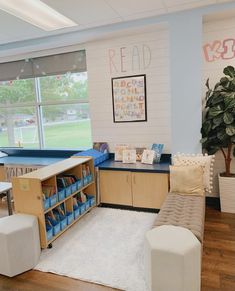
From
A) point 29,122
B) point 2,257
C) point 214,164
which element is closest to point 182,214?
point 214,164

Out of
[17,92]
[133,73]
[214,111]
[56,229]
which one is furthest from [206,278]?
[17,92]

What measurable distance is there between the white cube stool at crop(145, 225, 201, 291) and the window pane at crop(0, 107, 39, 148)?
3838 mm

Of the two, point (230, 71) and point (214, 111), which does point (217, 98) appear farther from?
point (230, 71)

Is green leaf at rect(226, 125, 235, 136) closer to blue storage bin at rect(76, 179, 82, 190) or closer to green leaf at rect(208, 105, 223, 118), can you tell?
green leaf at rect(208, 105, 223, 118)

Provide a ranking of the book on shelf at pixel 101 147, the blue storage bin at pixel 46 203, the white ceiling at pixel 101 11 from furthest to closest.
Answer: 1. the book on shelf at pixel 101 147
2. the white ceiling at pixel 101 11
3. the blue storage bin at pixel 46 203

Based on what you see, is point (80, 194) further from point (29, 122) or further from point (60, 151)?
point (29, 122)

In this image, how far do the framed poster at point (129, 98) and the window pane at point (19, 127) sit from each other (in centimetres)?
190

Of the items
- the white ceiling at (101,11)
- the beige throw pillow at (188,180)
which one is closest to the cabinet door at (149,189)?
the beige throw pillow at (188,180)

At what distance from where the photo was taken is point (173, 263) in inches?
69.9

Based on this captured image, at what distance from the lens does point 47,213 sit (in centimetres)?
284

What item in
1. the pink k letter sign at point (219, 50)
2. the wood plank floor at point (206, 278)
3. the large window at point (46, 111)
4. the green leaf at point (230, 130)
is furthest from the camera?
the large window at point (46, 111)

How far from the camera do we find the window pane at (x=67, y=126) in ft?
14.9

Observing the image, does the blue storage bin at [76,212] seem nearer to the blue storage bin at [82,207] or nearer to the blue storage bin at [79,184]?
the blue storage bin at [82,207]

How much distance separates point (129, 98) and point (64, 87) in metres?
1.37
